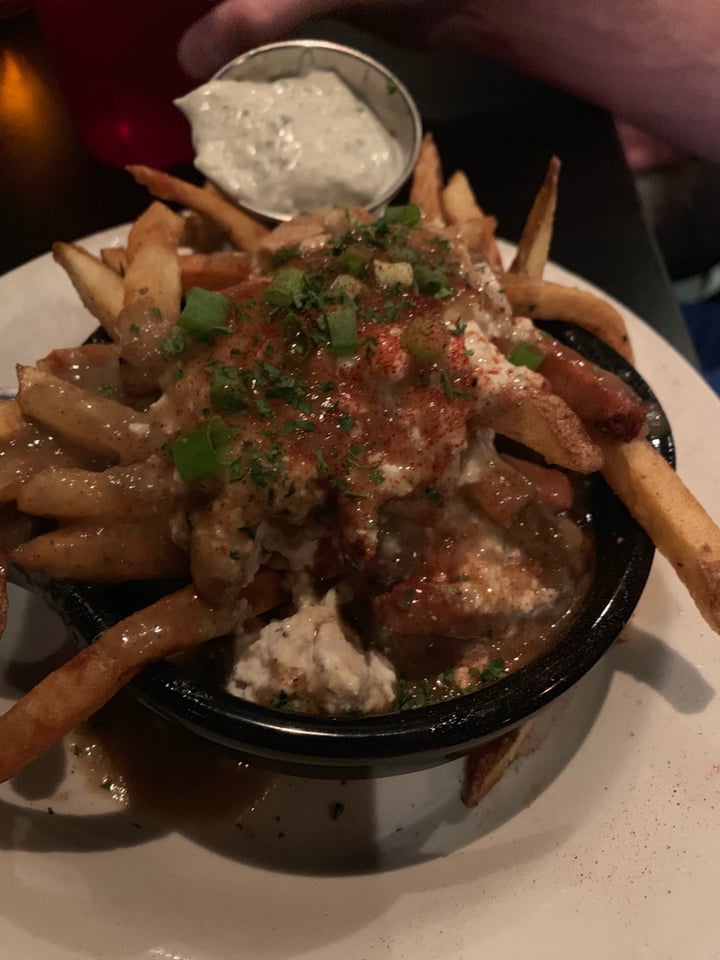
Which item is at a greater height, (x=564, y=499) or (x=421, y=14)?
(x=421, y=14)

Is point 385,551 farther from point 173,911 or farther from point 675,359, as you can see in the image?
point 675,359

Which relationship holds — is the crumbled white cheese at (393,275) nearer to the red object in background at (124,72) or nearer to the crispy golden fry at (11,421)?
the crispy golden fry at (11,421)

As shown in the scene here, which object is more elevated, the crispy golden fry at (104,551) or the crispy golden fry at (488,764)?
the crispy golden fry at (104,551)

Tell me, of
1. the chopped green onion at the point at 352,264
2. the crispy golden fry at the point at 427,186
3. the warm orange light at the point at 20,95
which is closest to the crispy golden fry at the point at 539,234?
the crispy golden fry at the point at 427,186

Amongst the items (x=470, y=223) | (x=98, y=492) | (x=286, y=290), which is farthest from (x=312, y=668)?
(x=470, y=223)

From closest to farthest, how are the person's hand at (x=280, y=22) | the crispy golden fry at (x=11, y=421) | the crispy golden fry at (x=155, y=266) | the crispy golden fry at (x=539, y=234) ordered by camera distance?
the crispy golden fry at (x=11, y=421), the crispy golden fry at (x=155, y=266), the crispy golden fry at (x=539, y=234), the person's hand at (x=280, y=22)

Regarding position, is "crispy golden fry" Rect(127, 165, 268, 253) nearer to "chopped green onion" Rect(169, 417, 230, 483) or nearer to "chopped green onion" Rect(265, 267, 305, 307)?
"chopped green onion" Rect(265, 267, 305, 307)

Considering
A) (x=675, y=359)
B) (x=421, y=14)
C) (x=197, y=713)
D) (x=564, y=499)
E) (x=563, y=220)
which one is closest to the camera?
(x=197, y=713)

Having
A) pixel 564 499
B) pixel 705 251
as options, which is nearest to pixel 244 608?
pixel 564 499
